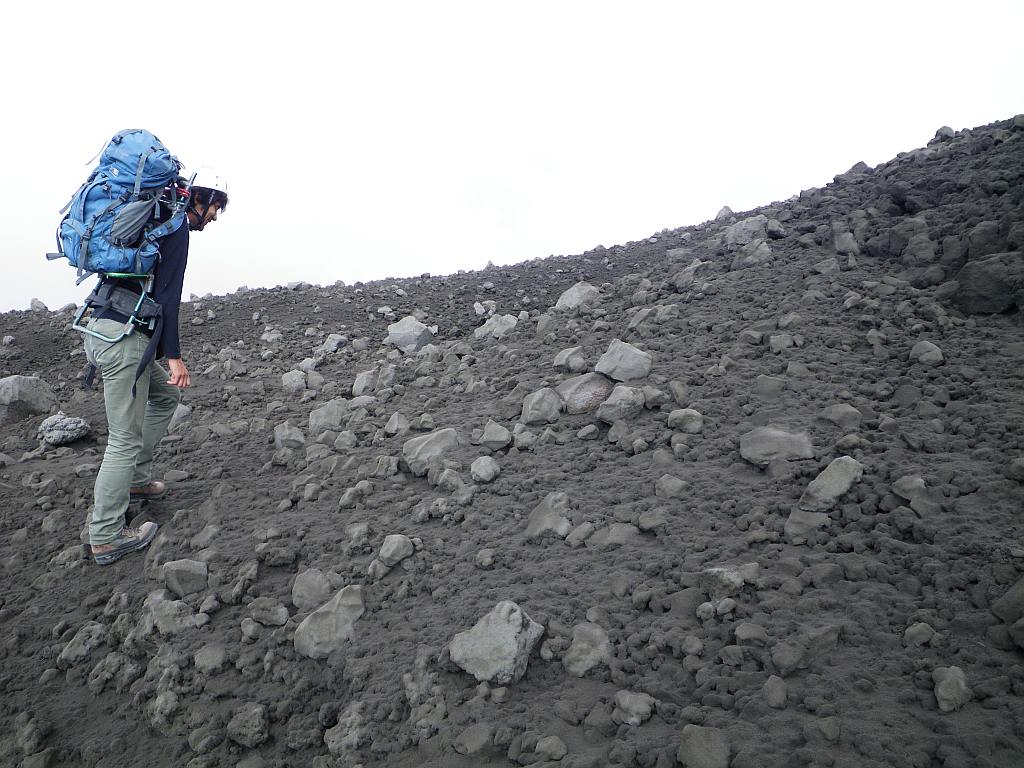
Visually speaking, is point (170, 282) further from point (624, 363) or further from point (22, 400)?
point (22, 400)

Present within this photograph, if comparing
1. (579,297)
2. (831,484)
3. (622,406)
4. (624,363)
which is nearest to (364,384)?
(579,297)

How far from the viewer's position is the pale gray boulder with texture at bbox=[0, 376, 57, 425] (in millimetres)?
6109

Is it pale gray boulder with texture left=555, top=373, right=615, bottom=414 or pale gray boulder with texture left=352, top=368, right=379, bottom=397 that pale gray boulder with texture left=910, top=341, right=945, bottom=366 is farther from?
pale gray boulder with texture left=352, top=368, right=379, bottom=397

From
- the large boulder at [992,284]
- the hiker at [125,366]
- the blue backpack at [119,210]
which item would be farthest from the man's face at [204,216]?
the large boulder at [992,284]

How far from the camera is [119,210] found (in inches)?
127

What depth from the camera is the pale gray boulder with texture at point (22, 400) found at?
611 cm

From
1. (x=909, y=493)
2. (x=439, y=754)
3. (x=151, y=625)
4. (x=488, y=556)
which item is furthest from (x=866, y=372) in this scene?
(x=151, y=625)

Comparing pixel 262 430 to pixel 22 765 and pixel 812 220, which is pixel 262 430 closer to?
pixel 22 765

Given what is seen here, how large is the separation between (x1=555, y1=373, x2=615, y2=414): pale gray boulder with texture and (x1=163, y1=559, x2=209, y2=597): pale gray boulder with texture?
2.41 m

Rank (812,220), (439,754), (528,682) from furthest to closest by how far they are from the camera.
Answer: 1. (812,220)
2. (528,682)
3. (439,754)

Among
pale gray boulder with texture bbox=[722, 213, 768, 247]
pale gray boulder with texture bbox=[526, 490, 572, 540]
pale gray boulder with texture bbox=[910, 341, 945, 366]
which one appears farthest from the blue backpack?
pale gray boulder with texture bbox=[722, 213, 768, 247]

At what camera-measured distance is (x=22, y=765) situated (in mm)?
2320

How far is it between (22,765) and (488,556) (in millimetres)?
2045

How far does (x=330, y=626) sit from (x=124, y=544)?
178 cm
